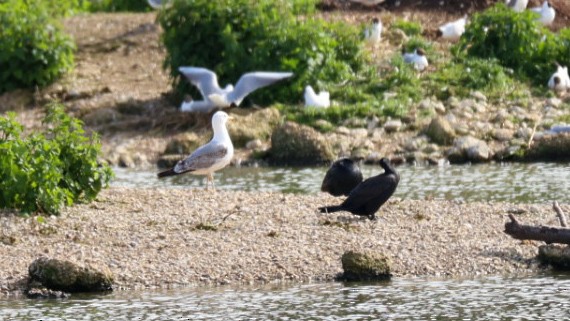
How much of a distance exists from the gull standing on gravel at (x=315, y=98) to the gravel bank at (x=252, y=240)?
24.1ft

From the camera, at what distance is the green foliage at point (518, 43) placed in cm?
2377

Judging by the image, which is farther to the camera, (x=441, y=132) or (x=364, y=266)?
(x=441, y=132)

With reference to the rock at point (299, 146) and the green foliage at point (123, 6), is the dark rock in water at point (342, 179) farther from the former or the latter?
the green foliage at point (123, 6)

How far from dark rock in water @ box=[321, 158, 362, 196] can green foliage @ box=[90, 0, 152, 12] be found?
53.3ft

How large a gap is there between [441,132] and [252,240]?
27.4 ft

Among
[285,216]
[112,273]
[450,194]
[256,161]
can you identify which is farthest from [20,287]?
[256,161]

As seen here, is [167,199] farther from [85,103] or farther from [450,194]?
[85,103]

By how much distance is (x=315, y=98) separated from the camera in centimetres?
2186

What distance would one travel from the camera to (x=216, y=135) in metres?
16.2

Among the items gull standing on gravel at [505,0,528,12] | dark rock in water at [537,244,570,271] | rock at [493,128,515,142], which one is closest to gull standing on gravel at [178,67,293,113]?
rock at [493,128,515,142]

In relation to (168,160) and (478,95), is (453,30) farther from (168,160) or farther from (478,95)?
(168,160)

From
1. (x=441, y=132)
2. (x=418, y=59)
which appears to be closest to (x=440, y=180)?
(x=441, y=132)

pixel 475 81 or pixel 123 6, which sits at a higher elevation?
pixel 123 6

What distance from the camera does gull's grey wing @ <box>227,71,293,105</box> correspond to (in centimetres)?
2131
